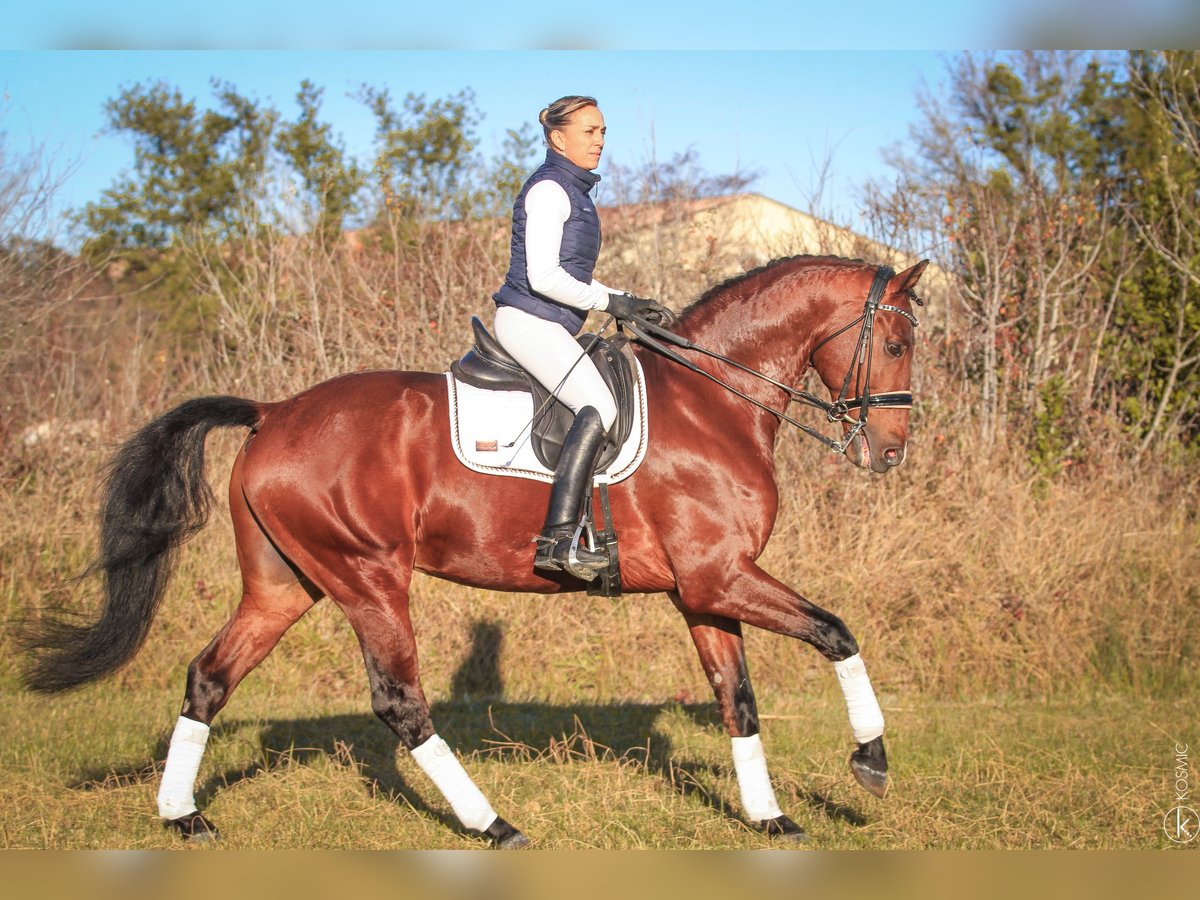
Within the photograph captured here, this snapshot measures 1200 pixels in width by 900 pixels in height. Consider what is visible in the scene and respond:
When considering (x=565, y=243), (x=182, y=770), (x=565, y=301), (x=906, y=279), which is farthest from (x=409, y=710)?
(x=906, y=279)

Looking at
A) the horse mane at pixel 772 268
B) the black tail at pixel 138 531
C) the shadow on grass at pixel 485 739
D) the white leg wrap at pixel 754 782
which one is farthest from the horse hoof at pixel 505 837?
the horse mane at pixel 772 268

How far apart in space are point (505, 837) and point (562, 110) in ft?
11.5

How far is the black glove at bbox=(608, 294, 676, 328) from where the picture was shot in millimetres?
5484

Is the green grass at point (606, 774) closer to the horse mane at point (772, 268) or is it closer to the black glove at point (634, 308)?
the black glove at point (634, 308)

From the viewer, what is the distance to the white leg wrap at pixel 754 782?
534 cm

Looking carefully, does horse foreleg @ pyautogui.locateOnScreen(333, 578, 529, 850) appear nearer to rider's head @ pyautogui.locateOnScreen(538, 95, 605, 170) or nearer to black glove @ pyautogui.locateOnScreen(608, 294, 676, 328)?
black glove @ pyautogui.locateOnScreen(608, 294, 676, 328)

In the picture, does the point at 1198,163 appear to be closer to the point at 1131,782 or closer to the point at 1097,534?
the point at 1097,534

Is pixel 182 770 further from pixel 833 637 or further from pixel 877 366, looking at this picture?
pixel 877 366

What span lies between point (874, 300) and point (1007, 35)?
4.37ft

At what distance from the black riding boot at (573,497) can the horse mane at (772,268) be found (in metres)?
0.98

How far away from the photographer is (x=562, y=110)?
17.6 ft

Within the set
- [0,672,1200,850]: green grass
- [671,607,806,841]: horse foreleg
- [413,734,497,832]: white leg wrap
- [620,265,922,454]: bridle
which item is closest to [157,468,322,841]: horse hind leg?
[0,672,1200,850]: green grass

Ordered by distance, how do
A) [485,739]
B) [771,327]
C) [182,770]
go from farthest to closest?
[485,739], [771,327], [182,770]

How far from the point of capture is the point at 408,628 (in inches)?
217
